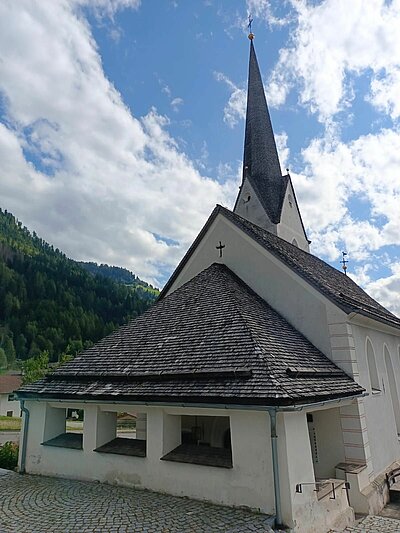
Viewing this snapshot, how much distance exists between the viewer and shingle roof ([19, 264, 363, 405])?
22.3ft

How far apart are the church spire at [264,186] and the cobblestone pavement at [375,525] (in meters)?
13.8

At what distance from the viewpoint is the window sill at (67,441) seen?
28.5 feet

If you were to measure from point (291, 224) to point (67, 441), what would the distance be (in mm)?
16195

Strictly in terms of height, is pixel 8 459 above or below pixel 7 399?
below

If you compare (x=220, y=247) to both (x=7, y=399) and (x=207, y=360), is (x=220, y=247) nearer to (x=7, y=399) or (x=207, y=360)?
(x=207, y=360)

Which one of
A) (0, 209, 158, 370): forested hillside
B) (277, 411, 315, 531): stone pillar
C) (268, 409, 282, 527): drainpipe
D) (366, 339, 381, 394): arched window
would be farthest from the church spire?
(0, 209, 158, 370): forested hillside

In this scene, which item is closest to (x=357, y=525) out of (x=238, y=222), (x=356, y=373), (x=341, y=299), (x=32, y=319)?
(x=356, y=373)

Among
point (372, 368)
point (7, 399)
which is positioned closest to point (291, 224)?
point (372, 368)

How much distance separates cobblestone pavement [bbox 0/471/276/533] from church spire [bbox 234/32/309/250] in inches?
590

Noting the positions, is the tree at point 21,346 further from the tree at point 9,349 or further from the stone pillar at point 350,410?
the stone pillar at point 350,410

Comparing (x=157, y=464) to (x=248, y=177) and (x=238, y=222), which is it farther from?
(x=248, y=177)

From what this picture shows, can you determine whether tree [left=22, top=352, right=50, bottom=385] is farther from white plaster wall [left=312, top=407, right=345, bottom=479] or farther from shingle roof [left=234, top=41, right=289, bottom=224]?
white plaster wall [left=312, top=407, right=345, bottom=479]

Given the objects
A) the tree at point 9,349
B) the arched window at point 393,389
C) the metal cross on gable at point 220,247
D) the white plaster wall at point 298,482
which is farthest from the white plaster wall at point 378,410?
the tree at point 9,349

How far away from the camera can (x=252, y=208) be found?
2094cm
